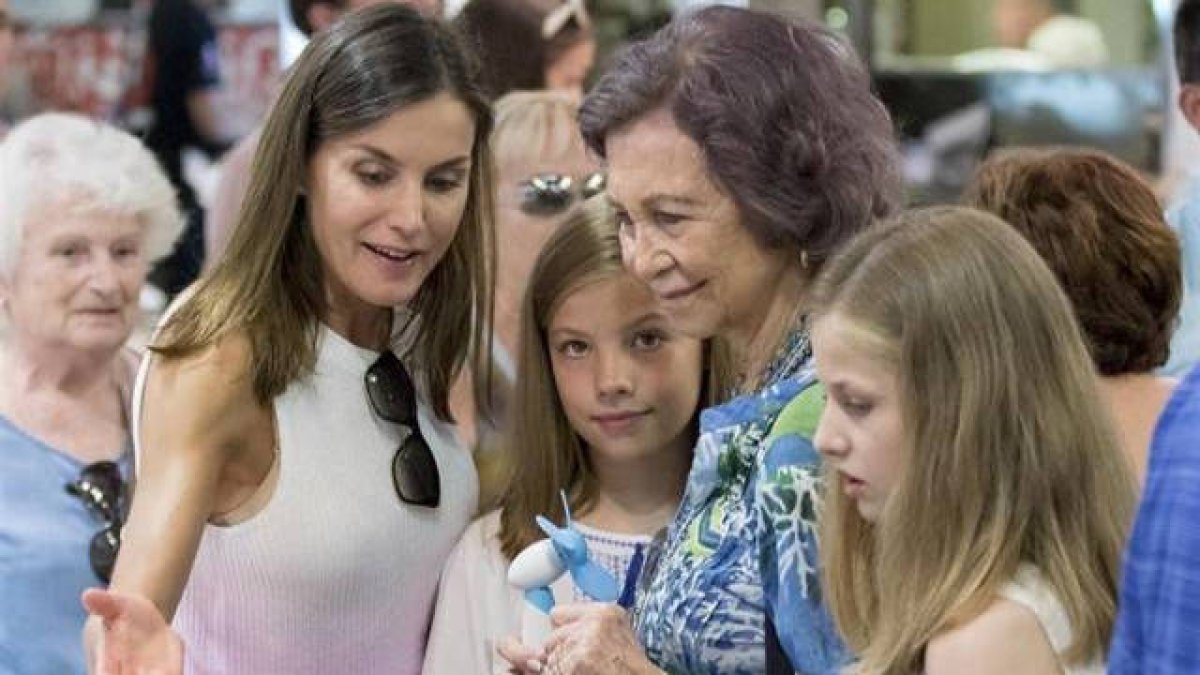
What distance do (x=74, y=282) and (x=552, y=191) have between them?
2.47 feet

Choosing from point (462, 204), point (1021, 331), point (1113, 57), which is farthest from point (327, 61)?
point (1113, 57)

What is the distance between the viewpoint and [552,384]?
3322mm

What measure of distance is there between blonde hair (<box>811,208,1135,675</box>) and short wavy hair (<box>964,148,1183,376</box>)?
2.94ft

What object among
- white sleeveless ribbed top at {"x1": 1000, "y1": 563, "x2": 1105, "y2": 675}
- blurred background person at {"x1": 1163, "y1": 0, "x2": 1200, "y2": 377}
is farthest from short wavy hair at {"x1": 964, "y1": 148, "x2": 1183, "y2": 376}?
white sleeveless ribbed top at {"x1": 1000, "y1": 563, "x2": 1105, "y2": 675}

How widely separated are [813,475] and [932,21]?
230 inches

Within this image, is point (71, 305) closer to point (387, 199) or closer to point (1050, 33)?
point (387, 199)

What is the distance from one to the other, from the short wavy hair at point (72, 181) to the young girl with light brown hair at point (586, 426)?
35.6 inches

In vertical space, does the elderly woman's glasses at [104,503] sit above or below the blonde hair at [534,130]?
below

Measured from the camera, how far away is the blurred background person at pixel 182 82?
21.0 feet

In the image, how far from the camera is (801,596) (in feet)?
8.19

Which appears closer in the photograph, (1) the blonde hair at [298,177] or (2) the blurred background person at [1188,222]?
(1) the blonde hair at [298,177]

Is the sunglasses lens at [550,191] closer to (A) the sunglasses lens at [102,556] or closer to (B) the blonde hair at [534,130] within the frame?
(B) the blonde hair at [534,130]

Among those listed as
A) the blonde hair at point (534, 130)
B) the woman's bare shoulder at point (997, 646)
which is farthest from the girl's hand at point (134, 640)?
the blonde hair at point (534, 130)

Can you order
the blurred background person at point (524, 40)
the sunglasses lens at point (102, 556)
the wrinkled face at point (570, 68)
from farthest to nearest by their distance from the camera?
1. the wrinkled face at point (570, 68)
2. the blurred background person at point (524, 40)
3. the sunglasses lens at point (102, 556)
